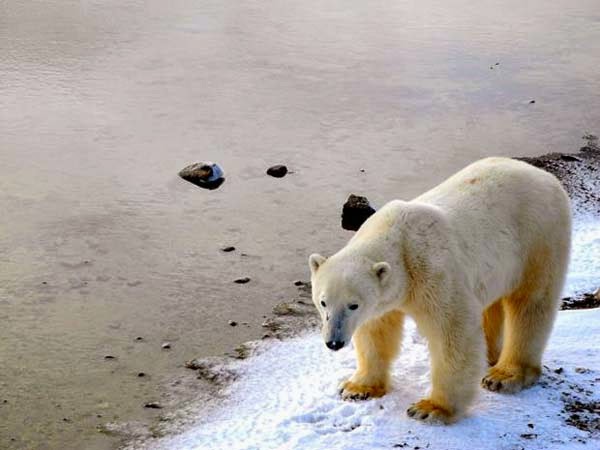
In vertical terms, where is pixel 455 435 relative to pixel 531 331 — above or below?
below

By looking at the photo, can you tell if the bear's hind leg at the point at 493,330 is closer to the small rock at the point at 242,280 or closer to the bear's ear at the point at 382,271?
the bear's ear at the point at 382,271

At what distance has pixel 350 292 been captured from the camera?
4.91 m

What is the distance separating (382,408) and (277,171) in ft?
14.8

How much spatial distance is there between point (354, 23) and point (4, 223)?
832 centimetres

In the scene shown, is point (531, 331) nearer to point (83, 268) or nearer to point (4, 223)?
point (83, 268)

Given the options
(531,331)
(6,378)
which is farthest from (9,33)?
(531,331)

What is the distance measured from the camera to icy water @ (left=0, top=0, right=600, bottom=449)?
689 centimetres

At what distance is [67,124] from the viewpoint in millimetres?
10805

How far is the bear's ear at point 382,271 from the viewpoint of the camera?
493 cm

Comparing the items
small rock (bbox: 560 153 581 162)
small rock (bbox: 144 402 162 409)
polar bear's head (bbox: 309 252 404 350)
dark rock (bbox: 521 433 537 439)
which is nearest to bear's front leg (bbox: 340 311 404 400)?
polar bear's head (bbox: 309 252 404 350)

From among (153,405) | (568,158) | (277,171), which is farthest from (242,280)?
(568,158)

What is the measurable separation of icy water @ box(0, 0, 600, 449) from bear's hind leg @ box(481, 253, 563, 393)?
2015mm

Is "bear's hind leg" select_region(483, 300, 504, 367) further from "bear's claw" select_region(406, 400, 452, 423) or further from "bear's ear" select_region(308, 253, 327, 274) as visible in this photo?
"bear's ear" select_region(308, 253, 327, 274)

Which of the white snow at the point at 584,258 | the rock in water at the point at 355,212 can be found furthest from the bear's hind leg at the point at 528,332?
the rock in water at the point at 355,212
